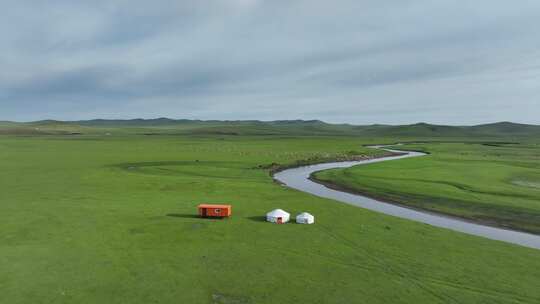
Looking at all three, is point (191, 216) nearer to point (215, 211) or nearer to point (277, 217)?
point (215, 211)

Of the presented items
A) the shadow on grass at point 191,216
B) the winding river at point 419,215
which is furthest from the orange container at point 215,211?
the winding river at point 419,215

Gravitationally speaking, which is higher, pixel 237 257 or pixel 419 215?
pixel 237 257

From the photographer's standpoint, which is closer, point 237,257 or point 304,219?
point 237,257

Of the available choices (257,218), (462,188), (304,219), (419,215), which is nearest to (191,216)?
(257,218)

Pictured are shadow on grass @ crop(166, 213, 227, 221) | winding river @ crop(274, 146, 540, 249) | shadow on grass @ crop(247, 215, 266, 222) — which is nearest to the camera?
winding river @ crop(274, 146, 540, 249)

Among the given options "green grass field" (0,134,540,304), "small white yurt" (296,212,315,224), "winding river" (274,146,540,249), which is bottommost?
"winding river" (274,146,540,249)

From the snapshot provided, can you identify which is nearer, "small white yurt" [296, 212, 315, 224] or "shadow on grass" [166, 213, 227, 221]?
"small white yurt" [296, 212, 315, 224]

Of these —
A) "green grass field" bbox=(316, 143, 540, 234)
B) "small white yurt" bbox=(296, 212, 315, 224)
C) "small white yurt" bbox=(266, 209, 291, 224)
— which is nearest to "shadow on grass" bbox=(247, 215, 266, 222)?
"small white yurt" bbox=(266, 209, 291, 224)

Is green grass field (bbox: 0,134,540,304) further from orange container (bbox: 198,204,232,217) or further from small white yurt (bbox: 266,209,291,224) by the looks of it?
small white yurt (bbox: 266,209,291,224)

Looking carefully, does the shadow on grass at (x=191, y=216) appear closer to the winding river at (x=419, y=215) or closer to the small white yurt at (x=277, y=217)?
the small white yurt at (x=277, y=217)

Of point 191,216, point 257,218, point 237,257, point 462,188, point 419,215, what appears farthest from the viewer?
point 462,188
